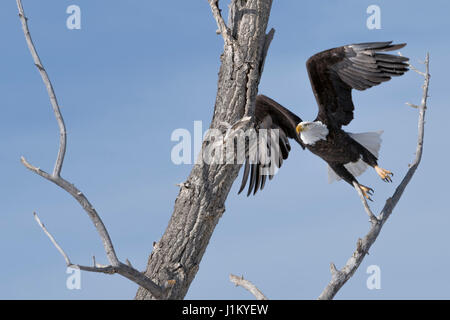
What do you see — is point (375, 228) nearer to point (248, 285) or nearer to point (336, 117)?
point (248, 285)

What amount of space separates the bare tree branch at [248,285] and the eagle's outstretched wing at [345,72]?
2476 mm

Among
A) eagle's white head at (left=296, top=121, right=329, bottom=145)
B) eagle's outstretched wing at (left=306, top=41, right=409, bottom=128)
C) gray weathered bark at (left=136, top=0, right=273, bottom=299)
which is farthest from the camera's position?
eagle's white head at (left=296, top=121, right=329, bottom=145)

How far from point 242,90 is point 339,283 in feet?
6.29

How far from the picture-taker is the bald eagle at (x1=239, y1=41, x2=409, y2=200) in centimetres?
624

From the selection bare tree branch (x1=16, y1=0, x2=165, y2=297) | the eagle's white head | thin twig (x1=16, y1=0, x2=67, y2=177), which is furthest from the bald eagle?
thin twig (x1=16, y1=0, x2=67, y2=177)

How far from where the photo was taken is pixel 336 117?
270 inches

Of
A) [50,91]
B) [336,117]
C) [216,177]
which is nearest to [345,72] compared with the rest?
[336,117]

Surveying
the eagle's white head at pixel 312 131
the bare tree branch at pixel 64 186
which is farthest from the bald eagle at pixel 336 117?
the bare tree branch at pixel 64 186

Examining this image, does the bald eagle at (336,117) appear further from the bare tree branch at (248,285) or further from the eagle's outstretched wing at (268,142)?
the bare tree branch at (248,285)

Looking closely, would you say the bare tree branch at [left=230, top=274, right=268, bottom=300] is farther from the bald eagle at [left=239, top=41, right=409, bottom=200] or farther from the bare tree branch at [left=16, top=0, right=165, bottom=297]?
the bald eagle at [left=239, top=41, right=409, bottom=200]

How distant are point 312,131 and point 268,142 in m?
0.69
